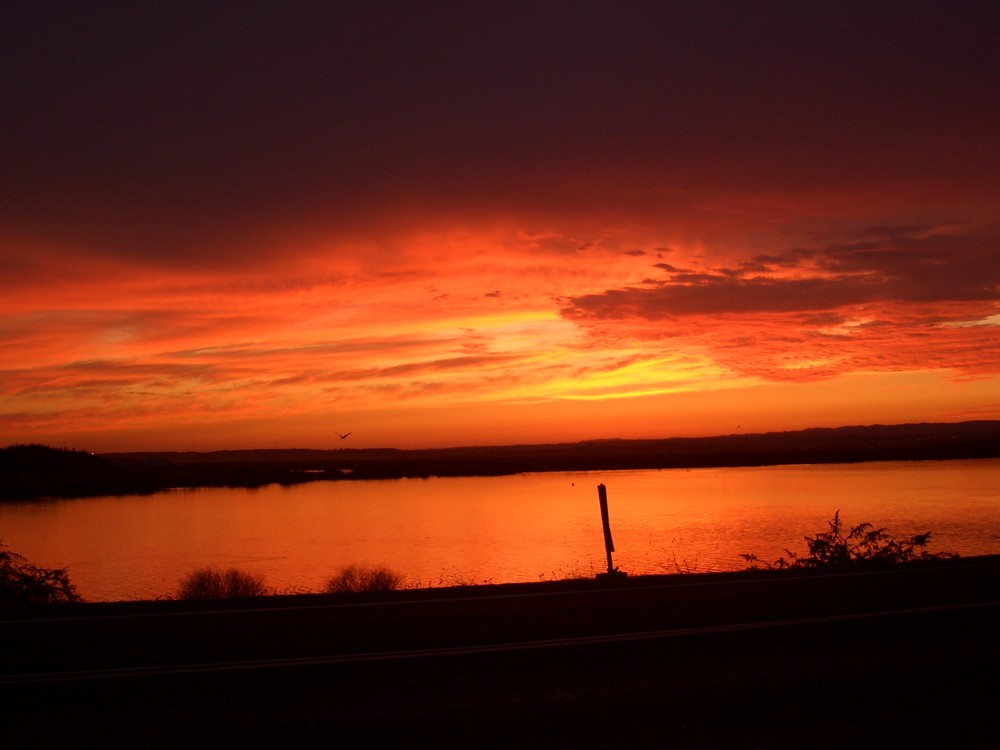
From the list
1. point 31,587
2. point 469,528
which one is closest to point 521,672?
point 31,587

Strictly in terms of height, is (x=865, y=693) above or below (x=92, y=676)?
below

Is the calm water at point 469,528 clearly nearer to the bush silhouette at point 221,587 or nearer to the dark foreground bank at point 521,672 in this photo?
the bush silhouette at point 221,587

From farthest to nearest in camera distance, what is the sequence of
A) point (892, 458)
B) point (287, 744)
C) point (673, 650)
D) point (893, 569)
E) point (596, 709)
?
1. point (892, 458)
2. point (893, 569)
3. point (673, 650)
4. point (596, 709)
5. point (287, 744)

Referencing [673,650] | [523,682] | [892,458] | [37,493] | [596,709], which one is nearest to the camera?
[596,709]

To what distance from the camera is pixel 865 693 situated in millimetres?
7121

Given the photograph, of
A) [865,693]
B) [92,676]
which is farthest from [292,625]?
[865,693]

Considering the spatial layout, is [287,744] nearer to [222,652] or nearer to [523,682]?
[523,682]

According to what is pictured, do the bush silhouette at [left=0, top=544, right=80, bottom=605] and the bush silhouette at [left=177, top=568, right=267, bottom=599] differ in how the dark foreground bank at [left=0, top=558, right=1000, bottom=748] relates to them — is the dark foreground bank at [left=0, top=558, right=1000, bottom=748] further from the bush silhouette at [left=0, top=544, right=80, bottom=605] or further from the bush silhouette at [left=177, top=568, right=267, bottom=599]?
the bush silhouette at [left=0, top=544, right=80, bottom=605]

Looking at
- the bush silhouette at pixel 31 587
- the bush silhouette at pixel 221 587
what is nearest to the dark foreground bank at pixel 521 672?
the bush silhouette at pixel 221 587

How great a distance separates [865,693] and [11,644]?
7826 millimetres

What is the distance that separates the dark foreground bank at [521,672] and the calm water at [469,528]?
9224 millimetres

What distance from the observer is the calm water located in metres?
29.6

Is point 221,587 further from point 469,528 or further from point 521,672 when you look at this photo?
point 469,528

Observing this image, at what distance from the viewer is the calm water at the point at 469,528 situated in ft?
97.0
